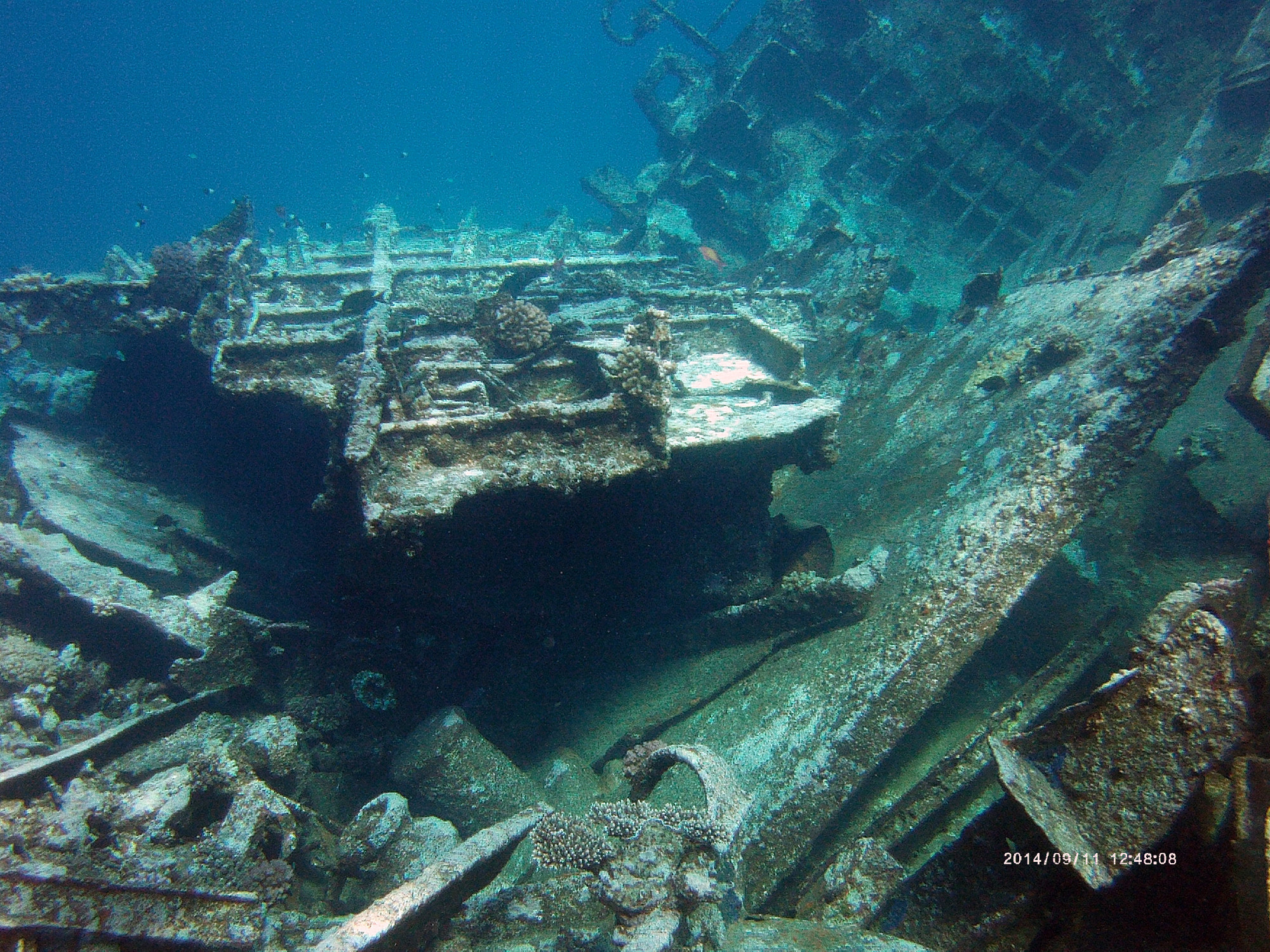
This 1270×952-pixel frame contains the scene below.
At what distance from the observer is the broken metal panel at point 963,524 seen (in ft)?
10.5

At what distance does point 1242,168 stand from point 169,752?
586 inches

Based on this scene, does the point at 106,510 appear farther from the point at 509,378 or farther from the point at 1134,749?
the point at 1134,749

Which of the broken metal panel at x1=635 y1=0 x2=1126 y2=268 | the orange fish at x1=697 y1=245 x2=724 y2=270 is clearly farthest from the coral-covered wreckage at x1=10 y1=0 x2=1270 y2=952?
the broken metal panel at x1=635 y1=0 x2=1126 y2=268

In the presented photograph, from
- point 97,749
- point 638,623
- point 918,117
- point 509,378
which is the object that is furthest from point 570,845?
point 918,117

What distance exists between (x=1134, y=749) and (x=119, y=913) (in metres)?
3.95

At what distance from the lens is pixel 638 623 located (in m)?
4.55

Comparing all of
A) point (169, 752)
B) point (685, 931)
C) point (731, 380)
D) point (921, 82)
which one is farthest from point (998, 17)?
point (169, 752)

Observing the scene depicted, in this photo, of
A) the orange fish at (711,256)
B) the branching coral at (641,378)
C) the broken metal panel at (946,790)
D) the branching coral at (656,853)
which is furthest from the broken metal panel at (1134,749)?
the orange fish at (711,256)

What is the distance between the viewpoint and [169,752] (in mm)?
3496

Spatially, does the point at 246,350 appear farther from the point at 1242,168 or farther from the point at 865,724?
the point at 1242,168

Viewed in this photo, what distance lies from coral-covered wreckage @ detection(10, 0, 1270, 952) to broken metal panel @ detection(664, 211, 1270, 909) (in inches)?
1.1

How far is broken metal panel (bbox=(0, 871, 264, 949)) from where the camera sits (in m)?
2.11

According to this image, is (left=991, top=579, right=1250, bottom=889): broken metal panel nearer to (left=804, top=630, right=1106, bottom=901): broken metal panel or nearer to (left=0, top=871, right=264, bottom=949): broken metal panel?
(left=804, top=630, right=1106, bottom=901): broken metal panel

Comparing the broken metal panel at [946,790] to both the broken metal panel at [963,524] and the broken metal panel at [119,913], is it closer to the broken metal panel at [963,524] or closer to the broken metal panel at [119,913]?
the broken metal panel at [963,524]
